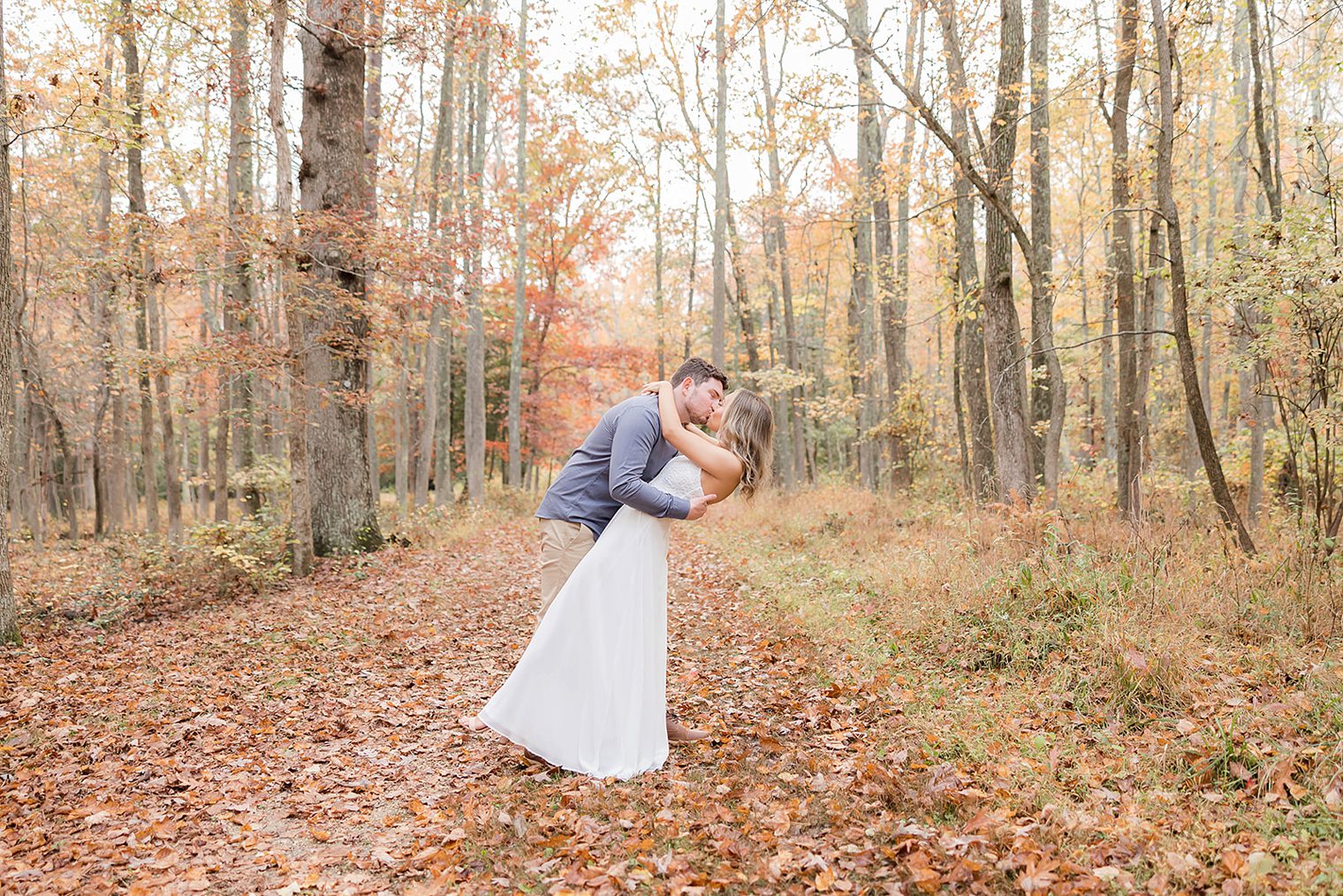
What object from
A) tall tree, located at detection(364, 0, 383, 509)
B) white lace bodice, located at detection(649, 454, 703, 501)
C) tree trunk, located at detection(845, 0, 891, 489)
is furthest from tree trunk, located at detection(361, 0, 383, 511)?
white lace bodice, located at detection(649, 454, 703, 501)

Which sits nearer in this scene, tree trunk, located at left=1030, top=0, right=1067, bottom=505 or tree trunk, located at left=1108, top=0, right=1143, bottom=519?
tree trunk, located at left=1108, top=0, right=1143, bottom=519

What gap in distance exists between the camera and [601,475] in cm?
469

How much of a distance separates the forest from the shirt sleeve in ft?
4.72

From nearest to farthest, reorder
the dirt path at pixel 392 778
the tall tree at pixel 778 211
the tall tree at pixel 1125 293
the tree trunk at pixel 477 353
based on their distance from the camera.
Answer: the dirt path at pixel 392 778
the tall tree at pixel 1125 293
the tree trunk at pixel 477 353
the tall tree at pixel 778 211

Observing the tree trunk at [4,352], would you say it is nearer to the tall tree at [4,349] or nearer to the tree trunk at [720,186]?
the tall tree at [4,349]

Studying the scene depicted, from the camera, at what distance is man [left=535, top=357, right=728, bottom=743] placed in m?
4.55

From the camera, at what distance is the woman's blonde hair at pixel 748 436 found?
459cm

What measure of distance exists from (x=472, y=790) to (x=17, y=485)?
2084 cm

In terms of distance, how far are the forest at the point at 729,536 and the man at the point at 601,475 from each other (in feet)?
3.99

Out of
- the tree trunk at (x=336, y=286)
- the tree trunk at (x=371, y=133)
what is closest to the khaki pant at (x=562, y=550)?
the tree trunk at (x=336, y=286)

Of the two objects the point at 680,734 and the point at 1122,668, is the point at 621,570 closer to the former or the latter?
the point at 680,734

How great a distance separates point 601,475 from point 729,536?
371 inches

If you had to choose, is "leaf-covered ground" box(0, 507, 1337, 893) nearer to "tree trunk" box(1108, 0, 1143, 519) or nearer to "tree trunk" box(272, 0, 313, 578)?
"tree trunk" box(272, 0, 313, 578)

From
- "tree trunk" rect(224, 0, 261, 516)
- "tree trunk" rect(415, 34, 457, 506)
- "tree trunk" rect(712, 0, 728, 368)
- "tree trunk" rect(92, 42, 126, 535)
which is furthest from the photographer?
"tree trunk" rect(712, 0, 728, 368)
